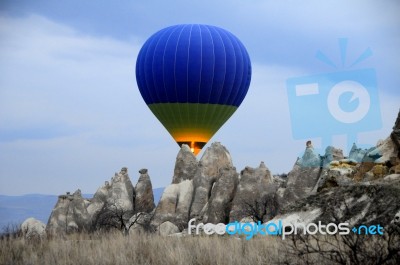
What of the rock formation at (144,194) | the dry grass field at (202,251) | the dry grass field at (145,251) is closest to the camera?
the dry grass field at (202,251)

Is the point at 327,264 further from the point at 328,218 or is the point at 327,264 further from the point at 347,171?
the point at 347,171

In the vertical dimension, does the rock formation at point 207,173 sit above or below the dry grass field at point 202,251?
above

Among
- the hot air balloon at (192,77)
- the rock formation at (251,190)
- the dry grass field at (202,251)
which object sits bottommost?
the dry grass field at (202,251)

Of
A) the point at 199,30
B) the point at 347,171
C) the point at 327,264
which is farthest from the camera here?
the point at 199,30

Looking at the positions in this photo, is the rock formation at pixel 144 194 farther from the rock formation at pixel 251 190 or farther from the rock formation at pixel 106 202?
the rock formation at pixel 251 190

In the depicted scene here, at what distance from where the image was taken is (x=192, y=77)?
41.9 meters

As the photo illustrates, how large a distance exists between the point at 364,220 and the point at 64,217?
3053 cm

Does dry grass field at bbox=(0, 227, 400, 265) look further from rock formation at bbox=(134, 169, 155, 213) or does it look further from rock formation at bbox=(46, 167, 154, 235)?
rock formation at bbox=(134, 169, 155, 213)

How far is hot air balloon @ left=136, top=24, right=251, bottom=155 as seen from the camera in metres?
41.8

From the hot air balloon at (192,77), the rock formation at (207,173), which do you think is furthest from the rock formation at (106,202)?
the hot air balloon at (192,77)

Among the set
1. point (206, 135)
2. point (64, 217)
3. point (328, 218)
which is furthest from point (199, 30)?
point (328, 218)

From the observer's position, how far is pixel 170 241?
11.9 meters

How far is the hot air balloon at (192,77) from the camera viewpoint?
41.8 meters

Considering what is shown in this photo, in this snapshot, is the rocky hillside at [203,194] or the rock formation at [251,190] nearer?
the rocky hillside at [203,194]
